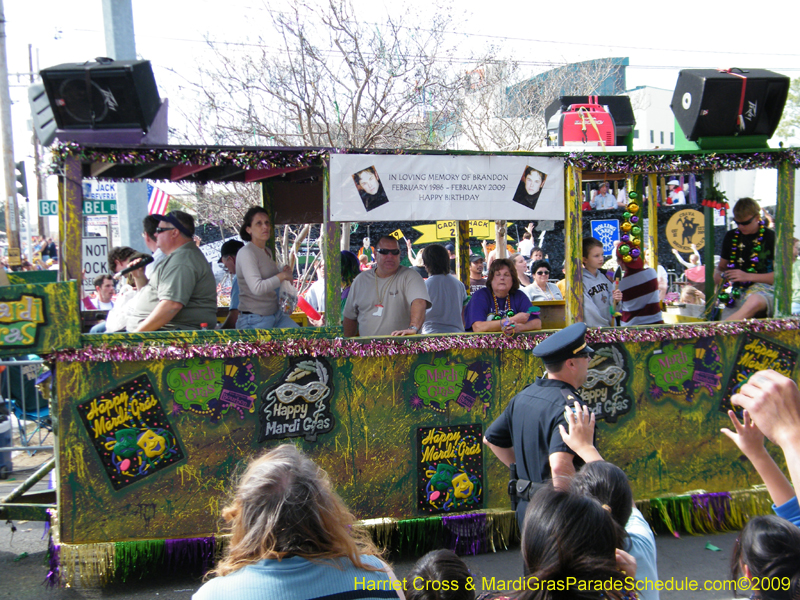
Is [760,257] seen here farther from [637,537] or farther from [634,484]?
[637,537]

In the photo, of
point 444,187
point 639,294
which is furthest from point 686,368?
point 444,187

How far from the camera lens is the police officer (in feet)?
9.69

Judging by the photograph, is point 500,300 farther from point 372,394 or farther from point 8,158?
point 8,158

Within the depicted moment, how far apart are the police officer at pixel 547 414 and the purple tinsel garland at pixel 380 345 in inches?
51.7

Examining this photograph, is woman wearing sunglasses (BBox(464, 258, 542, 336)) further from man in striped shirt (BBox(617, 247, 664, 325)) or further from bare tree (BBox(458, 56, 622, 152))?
bare tree (BBox(458, 56, 622, 152))

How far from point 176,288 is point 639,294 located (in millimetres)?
4046

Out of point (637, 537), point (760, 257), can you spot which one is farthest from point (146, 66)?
point (760, 257)

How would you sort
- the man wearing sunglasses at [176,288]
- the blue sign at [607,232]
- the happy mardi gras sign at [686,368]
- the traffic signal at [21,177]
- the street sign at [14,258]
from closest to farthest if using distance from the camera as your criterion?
the man wearing sunglasses at [176,288] < the happy mardi gras sign at [686,368] < the street sign at [14,258] < the traffic signal at [21,177] < the blue sign at [607,232]

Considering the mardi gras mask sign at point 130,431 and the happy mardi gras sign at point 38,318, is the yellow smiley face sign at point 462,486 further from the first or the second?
the happy mardi gras sign at point 38,318

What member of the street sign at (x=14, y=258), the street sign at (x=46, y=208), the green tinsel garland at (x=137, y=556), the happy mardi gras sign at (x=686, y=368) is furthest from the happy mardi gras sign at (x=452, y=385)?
the street sign at (x=14, y=258)

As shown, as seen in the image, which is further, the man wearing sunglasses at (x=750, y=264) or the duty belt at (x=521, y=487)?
the man wearing sunglasses at (x=750, y=264)

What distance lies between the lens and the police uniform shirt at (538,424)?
2971 mm

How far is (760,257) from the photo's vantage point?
5535mm

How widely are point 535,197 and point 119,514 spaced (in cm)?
345
